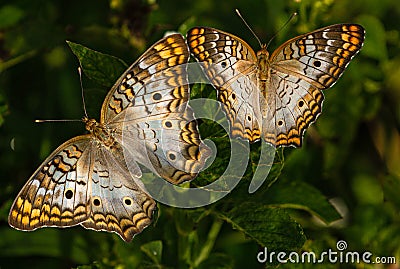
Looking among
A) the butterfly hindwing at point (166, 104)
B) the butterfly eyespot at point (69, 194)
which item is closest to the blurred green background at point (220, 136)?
the butterfly hindwing at point (166, 104)

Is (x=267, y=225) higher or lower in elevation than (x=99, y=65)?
lower

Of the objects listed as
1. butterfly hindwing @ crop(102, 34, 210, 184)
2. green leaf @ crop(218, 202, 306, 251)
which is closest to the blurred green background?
green leaf @ crop(218, 202, 306, 251)

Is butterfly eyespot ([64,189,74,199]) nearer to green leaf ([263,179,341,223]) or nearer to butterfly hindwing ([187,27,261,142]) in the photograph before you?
butterfly hindwing ([187,27,261,142])

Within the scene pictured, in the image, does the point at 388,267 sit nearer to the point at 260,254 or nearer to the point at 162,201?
the point at 260,254

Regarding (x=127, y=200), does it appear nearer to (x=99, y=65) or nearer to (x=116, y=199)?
(x=116, y=199)

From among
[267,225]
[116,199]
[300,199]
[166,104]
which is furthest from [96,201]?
[300,199]

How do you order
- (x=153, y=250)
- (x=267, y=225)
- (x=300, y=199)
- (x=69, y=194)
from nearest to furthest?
(x=69, y=194)
(x=267, y=225)
(x=153, y=250)
(x=300, y=199)
